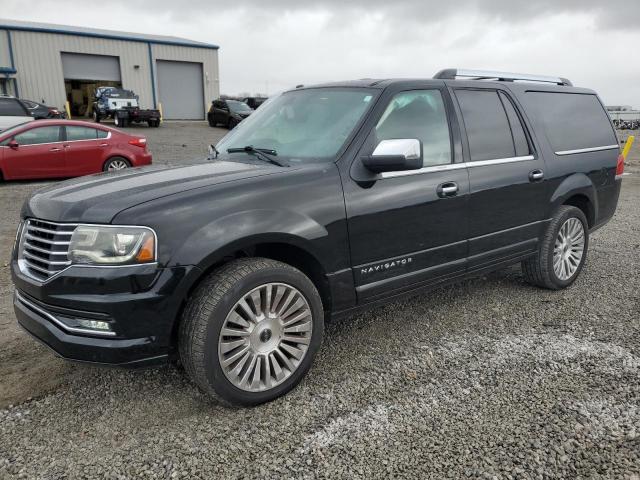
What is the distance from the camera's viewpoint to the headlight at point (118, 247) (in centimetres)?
245

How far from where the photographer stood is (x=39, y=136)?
10.5 metres

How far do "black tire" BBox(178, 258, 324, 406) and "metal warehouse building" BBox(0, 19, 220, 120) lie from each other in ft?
106

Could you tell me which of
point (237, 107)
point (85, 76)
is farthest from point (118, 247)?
point (85, 76)

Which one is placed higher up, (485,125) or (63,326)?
(485,125)

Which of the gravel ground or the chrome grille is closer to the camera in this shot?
the gravel ground

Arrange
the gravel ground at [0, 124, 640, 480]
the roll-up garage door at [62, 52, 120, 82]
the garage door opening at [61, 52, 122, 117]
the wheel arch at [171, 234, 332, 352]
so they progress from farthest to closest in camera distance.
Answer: the garage door opening at [61, 52, 122, 117] < the roll-up garage door at [62, 52, 120, 82] < the wheel arch at [171, 234, 332, 352] < the gravel ground at [0, 124, 640, 480]

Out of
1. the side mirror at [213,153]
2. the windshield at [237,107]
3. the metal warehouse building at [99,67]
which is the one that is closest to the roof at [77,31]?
the metal warehouse building at [99,67]

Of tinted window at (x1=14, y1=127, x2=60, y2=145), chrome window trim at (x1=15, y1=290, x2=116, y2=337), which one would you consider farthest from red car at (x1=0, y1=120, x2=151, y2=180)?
chrome window trim at (x1=15, y1=290, x2=116, y2=337)

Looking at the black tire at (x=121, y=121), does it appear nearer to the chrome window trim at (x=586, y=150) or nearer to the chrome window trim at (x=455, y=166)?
the chrome window trim at (x=586, y=150)

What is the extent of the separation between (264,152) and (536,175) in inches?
90.0

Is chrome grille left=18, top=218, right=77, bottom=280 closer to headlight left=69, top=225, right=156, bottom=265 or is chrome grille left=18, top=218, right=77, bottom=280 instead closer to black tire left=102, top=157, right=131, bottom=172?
headlight left=69, top=225, right=156, bottom=265

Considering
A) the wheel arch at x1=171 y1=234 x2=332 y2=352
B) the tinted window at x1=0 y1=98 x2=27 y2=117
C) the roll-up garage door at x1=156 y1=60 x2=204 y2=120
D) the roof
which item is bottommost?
the wheel arch at x1=171 y1=234 x2=332 y2=352

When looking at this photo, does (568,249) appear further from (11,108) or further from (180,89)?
(180,89)

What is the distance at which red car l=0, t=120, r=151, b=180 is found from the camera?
33.6 ft
